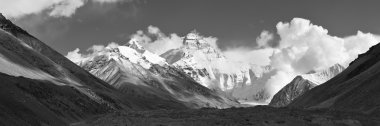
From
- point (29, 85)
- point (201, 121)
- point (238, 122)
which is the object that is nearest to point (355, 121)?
point (238, 122)

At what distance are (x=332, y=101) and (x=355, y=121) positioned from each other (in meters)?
103

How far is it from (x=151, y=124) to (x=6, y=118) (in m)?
25.2

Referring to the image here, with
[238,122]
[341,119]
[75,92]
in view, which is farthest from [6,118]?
[75,92]

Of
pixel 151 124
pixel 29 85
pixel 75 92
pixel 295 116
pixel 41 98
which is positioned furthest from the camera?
pixel 75 92

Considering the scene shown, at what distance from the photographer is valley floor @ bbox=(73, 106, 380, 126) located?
51438 mm

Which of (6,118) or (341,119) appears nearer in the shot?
(341,119)

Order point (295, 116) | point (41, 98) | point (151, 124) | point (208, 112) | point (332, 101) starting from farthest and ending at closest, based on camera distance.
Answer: point (332, 101)
point (41, 98)
point (208, 112)
point (295, 116)
point (151, 124)

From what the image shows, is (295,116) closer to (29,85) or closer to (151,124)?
(151,124)

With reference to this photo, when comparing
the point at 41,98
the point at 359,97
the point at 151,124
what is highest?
the point at 359,97

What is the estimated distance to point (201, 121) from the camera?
172 feet

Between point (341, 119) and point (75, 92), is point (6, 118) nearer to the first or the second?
point (341, 119)

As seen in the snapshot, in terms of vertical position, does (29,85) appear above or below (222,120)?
above

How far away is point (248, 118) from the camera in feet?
175

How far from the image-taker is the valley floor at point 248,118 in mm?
51438
